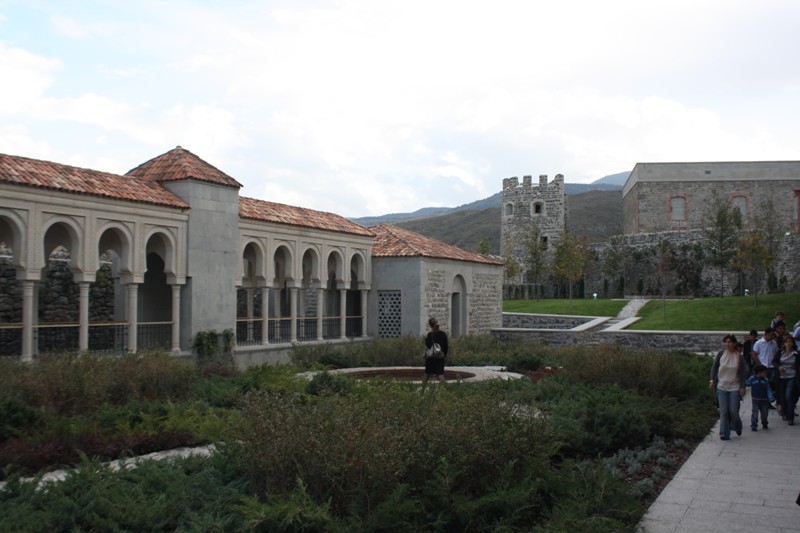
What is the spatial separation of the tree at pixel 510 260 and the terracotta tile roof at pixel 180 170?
3454 cm

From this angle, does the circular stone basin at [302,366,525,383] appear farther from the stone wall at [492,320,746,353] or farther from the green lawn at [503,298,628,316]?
the green lawn at [503,298,628,316]

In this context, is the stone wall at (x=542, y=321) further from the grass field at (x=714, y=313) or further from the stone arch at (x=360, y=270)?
the stone arch at (x=360, y=270)

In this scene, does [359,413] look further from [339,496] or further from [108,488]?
[108,488]

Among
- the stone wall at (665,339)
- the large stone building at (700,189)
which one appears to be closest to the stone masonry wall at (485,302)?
the stone wall at (665,339)

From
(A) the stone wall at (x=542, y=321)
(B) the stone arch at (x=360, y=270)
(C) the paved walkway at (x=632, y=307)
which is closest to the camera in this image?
(B) the stone arch at (x=360, y=270)

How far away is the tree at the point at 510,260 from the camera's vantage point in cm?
5525

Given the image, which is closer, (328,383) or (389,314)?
(328,383)

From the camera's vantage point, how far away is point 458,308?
32562 mm

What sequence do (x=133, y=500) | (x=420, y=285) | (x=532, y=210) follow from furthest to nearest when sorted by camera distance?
(x=532, y=210) < (x=420, y=285) < (x=133, y=500)

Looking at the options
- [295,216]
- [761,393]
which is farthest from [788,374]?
[295,216]

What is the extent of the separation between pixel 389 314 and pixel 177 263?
10.7 meters

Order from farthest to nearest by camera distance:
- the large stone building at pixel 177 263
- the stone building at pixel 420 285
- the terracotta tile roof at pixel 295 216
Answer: the stone building at pixel 420 285, the terracotta tile roof at pixel 295 216, the large stone building at pixel 177 263

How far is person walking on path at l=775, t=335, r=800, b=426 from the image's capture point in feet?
42.8

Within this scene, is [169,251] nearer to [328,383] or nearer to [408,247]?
[328,383]
